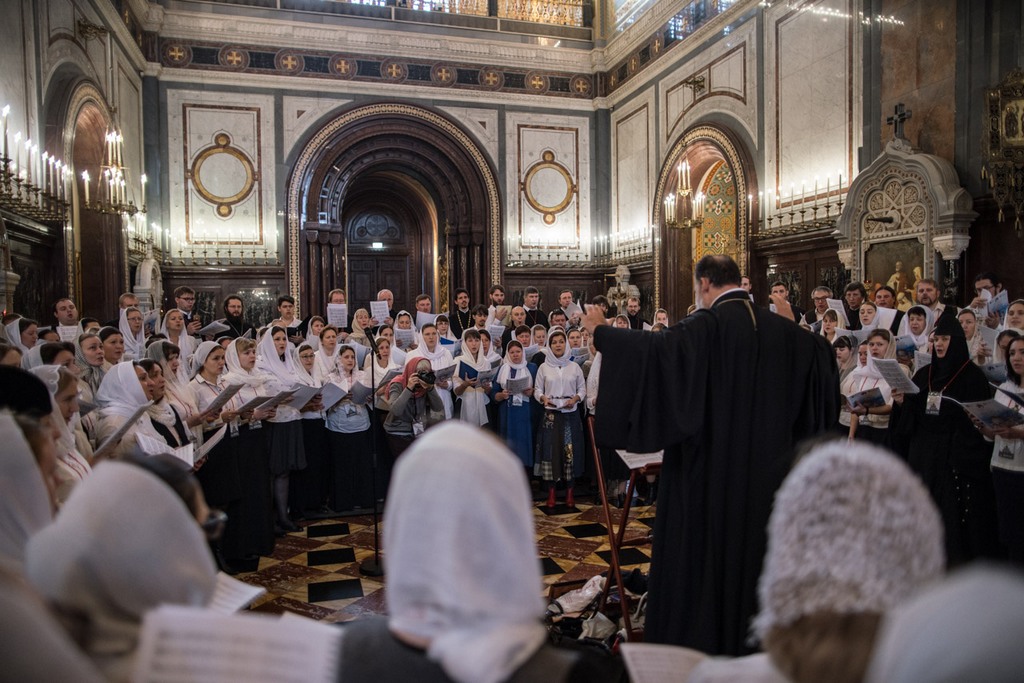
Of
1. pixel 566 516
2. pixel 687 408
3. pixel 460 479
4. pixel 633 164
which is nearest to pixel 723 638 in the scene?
pixel 687 408

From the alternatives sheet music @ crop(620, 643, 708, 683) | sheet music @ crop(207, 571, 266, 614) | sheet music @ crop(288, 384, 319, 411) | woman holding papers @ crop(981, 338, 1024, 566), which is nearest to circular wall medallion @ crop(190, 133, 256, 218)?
sheet music @ crop(288, 384, 319, 411)

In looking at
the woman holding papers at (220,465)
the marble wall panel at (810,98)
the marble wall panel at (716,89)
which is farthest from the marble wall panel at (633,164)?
the woman holding papers at (220,465)

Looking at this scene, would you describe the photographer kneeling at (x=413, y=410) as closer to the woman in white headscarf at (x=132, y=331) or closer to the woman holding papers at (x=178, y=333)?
the woman holding papers at (x=178, y=333)

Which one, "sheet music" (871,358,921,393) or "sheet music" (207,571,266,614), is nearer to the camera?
"sheet music" (207,571,266,614)

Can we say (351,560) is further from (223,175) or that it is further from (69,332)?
(223,175)

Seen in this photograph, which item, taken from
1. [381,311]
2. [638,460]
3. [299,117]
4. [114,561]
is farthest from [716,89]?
[114,561]

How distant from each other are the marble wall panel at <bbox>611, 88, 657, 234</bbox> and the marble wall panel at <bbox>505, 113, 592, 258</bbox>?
0.66 metres

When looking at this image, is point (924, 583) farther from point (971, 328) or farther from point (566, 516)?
point (971, 328)

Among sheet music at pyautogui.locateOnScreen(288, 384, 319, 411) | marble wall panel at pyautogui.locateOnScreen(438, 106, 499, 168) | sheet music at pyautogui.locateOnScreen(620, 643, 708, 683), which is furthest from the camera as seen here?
marble wall panel at pyautogui.locateOnScreen(438, 106, 499, 168)

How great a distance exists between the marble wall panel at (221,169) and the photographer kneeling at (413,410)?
891 cm

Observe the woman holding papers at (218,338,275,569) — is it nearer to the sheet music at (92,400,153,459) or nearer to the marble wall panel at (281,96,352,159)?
the sheet music at (92,400,153,459)

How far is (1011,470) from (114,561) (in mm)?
4624

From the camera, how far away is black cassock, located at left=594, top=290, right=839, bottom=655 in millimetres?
3021

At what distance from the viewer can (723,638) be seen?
9.89 feet
